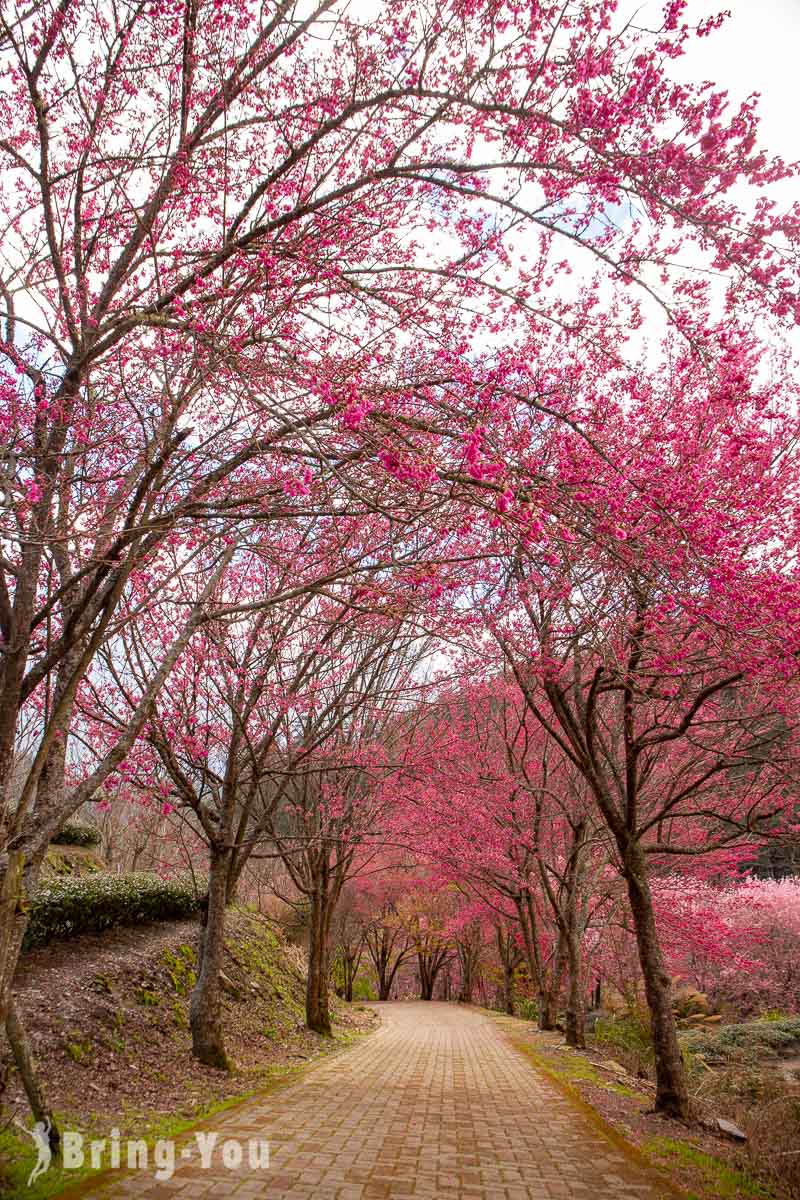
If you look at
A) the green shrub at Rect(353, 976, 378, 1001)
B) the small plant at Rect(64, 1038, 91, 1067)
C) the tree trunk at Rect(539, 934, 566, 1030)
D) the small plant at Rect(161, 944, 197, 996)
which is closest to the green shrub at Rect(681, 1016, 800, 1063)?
the tree trunk at Rect(539, 934, 566, 1030)

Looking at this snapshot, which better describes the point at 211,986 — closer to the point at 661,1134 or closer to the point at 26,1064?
the point at 26,1064

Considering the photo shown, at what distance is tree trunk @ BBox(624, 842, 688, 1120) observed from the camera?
747cm

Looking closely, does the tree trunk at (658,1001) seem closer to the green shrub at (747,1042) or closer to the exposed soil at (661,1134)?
the exposed soil at (661,1134)

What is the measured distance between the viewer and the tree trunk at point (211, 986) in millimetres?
8750

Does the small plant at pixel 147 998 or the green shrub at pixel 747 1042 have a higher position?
the small plant at pixel 147 998

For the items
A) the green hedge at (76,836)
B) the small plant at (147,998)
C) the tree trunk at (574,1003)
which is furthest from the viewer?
the green hedge at (76,836)

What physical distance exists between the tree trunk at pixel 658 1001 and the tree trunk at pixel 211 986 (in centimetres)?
495

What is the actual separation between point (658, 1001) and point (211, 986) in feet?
17.1

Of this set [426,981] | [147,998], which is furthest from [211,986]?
[426,981]

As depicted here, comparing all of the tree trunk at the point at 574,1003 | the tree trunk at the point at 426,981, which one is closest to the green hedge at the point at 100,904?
the tree trunk at the point at 574,1003

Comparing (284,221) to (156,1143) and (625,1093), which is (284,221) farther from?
(625,1093)

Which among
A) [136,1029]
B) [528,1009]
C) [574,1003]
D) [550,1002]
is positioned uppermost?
[136,1029]

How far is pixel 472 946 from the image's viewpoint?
103 ft

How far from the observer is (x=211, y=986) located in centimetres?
896
